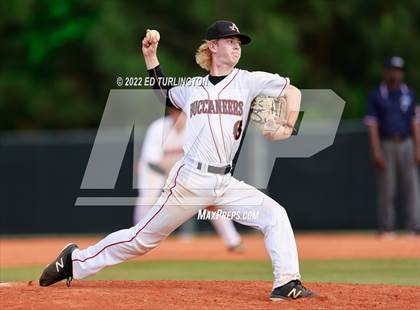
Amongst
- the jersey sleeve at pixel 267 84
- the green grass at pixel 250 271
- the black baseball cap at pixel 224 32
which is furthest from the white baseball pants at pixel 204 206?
the green grass at pixel 250 271

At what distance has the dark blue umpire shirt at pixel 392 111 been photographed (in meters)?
14.4

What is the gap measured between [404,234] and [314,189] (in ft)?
6.28

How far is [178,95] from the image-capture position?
7375mm

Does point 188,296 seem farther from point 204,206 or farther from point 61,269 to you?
point 61,269

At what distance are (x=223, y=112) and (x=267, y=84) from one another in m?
0.40

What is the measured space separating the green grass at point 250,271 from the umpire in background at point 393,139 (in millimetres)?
2918

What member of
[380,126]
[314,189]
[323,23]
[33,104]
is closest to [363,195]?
[314,189]

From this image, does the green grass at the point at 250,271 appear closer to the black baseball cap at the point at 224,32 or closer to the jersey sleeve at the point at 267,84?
the jersey sleeve at the point at 267,84

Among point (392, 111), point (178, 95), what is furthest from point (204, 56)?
point (392, 111)

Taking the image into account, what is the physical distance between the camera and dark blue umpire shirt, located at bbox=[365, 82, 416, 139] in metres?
14.4

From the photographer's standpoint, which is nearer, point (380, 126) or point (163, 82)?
point (163, 82)

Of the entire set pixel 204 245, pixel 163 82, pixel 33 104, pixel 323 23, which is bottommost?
pixel 204 245

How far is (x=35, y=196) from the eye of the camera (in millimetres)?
17969

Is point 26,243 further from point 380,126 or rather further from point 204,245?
point 380,126
